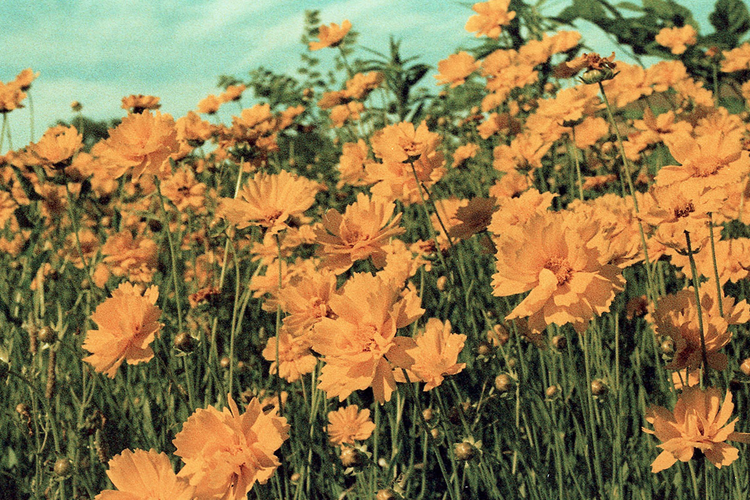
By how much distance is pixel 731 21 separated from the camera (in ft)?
14.3

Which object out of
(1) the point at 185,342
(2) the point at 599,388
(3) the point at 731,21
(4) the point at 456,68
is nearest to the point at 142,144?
(1) the point at 185,342

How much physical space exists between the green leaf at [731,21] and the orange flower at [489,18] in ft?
7.17

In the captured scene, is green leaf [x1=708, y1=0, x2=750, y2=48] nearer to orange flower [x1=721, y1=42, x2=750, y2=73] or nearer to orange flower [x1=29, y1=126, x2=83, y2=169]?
orange flower [x1=721, y1=42, x2=750, y2=73]

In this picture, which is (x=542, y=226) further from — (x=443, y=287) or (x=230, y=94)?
(x=230, y=94)

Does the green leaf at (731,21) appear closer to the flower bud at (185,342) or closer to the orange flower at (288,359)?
the orange flower at (288,359)

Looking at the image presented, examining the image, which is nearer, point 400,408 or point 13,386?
point 400,408

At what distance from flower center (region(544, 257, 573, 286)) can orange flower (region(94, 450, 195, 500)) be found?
0.56 meters

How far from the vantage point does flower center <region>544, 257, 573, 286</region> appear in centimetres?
86

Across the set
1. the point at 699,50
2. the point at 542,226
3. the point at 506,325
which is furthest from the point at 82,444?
the point at 699,50

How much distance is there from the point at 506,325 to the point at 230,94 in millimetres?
2274

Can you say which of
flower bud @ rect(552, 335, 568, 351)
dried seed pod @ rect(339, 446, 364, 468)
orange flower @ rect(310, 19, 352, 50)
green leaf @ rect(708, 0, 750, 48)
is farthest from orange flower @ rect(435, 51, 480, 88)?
green leaf @ rect(708, 0, 750, 48)

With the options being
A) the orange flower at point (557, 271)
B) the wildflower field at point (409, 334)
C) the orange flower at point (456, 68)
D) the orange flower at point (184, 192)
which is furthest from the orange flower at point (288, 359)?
the orange flower at point (456, 68)

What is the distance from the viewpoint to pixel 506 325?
139cm

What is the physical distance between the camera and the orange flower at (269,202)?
1.10 meters
